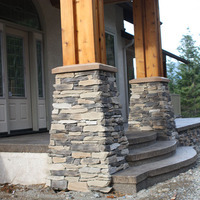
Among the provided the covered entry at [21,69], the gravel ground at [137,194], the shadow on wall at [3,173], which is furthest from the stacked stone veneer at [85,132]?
the covered entry at [21,69]

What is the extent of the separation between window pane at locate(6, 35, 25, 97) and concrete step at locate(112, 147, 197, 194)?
332 cm

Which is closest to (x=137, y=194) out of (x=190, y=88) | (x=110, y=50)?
(x=110, y=50)

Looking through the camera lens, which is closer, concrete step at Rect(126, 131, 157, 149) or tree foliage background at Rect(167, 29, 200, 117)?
concrete step at Rect(126, 131, 157, 149)

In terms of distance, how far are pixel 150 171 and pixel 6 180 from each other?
209 centimetres

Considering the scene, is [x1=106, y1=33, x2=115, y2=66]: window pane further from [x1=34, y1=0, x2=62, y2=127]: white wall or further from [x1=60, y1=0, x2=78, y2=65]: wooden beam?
[x1=60, y1=0, x2=78, y2=65]: wooden beam

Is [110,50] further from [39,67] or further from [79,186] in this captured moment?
[79,186]

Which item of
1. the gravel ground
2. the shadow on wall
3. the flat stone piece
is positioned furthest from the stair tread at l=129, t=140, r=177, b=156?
the shadow on wall

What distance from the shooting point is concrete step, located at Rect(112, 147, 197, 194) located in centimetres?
411

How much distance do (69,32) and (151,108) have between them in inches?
110

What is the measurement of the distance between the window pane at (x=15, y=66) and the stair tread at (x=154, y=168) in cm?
332

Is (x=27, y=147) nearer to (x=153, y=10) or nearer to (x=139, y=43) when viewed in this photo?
(x=139, y=43)

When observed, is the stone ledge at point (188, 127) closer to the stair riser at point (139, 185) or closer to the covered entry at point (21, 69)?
the stair riser at point (139, 185)

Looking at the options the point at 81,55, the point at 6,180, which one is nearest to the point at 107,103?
the point at 81,55

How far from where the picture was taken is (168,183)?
15.0ft
